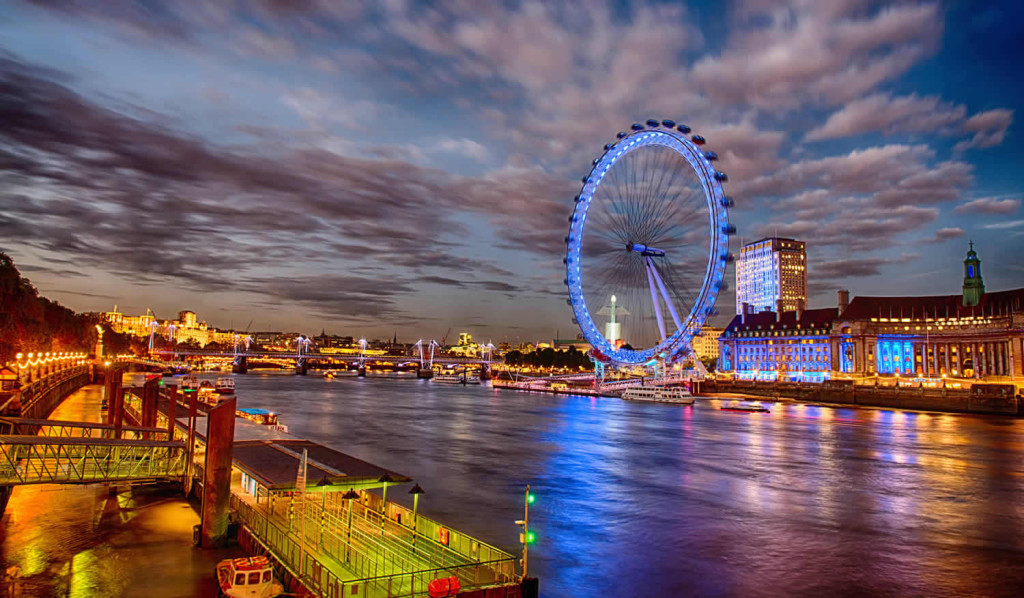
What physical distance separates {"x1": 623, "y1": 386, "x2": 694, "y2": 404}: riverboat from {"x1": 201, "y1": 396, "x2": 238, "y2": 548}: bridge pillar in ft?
320

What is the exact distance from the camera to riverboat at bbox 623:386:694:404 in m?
115

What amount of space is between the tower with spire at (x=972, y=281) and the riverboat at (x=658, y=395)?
64254mm

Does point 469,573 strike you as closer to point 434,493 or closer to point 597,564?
point 597,564

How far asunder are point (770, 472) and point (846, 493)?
22.1 feet

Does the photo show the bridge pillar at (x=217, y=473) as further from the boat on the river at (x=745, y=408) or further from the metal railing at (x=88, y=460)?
the boat on the river at (x=745, y=408)

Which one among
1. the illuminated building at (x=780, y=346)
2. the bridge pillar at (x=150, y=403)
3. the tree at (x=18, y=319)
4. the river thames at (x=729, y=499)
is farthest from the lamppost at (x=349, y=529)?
the illuminated building at (x=780, y=346)

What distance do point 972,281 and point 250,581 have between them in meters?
158

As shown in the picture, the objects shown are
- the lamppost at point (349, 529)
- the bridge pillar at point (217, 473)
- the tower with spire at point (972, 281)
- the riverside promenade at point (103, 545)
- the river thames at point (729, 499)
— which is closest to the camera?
the lamppost at point (349, 529)

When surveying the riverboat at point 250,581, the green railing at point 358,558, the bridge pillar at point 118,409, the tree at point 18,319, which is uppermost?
the tree at point 18,319

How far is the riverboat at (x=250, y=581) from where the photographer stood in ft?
56.6

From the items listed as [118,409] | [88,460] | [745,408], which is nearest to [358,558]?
[88,460]

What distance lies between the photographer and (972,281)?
140m

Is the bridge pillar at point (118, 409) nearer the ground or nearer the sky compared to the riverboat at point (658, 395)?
nearer the sky

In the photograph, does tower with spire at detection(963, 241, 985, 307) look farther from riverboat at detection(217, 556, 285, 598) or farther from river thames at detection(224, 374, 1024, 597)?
riverboat at detection(217, 556, 285, 598)
